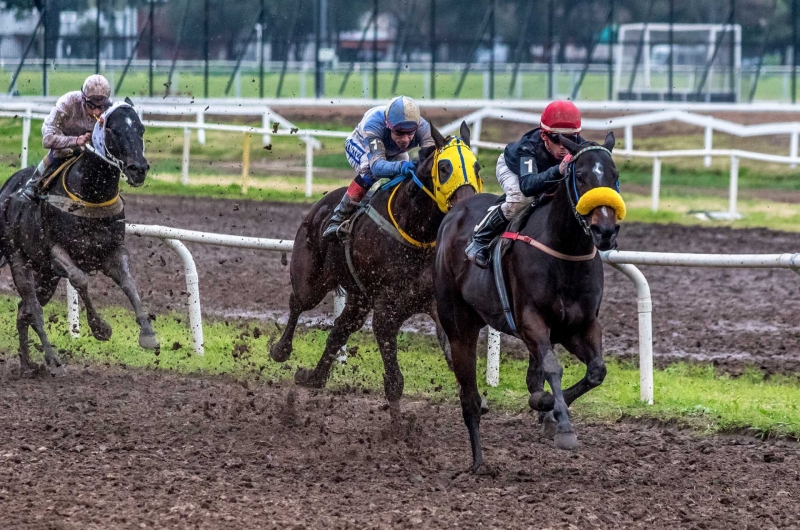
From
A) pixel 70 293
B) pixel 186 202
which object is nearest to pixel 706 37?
pixel 186 202

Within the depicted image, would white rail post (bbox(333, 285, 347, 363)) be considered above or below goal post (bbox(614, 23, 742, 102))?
below

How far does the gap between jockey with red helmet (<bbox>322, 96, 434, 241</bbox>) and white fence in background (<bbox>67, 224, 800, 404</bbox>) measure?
0.77 metres

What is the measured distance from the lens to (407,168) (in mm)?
7055

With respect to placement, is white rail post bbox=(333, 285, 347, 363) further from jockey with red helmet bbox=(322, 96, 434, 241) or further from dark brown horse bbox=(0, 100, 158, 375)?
dark brown horse bbox=(0, 100, 158, 375)

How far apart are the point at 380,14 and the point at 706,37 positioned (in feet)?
23.0

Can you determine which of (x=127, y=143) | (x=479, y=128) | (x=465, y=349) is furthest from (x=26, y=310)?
(x=479, y=128)

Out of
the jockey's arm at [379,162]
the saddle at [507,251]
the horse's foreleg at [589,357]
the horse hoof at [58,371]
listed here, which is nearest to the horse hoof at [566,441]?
the horse's foreleg at [589,357]

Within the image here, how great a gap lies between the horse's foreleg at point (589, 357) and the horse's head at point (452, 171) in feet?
4.34

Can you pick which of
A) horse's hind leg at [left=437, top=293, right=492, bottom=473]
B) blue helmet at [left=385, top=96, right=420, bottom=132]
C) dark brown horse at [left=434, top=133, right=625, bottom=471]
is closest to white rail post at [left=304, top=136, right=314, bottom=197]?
blue helmet at [left=385, top=96, right=420, bottom=132]

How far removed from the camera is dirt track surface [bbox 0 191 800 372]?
898cm

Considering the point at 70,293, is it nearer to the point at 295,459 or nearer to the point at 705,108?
the point at 295,459

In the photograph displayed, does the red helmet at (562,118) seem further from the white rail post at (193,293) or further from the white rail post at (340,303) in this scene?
the white rail post at (193,293)

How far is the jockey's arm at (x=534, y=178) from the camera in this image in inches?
218

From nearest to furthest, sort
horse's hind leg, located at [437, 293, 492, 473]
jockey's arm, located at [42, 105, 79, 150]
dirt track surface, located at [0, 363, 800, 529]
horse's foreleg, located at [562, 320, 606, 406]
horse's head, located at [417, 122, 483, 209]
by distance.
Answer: dirt track surface, located at [0, 363, 800, 529], horse's foreleg, located at [562, 320, 606, 406], horse's hind leg, located at [437, 293, 492, 473], horse's head, located at [417, 122, 483, 209], jockey's arm, located at [42, 105, 79, 150]
